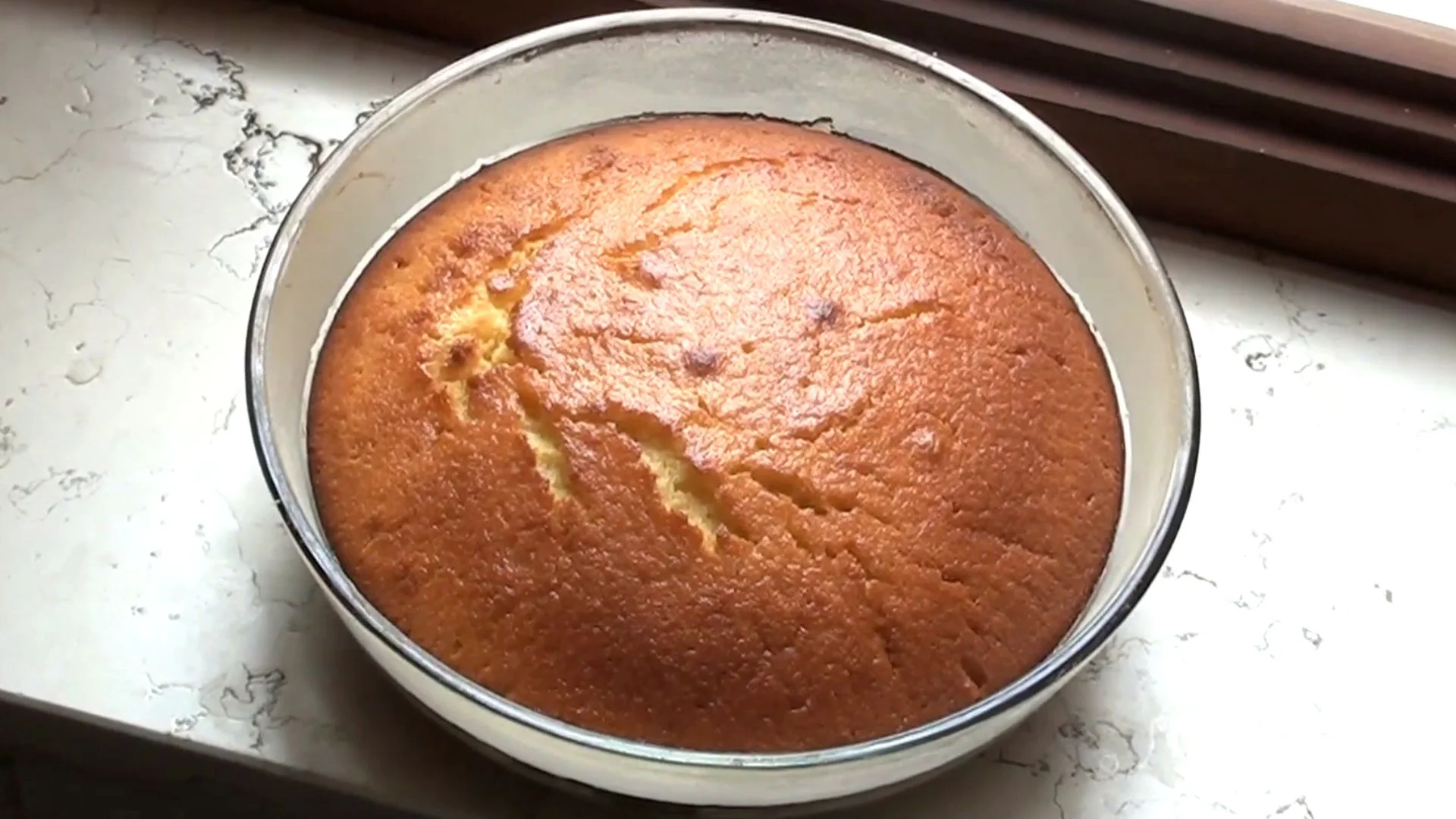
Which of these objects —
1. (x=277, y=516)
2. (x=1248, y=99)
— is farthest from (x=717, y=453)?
(x=1248, y=99)

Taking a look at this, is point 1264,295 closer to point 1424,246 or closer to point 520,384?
point 1424,246

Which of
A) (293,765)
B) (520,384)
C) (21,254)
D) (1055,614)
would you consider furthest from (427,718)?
(21,254)

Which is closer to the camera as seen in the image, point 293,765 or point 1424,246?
point 293,765

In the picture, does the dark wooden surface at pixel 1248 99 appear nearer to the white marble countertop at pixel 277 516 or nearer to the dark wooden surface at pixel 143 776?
the white marble countertop at pixel 277 516

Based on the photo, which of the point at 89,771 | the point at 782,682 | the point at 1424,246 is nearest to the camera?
the point at 782,682

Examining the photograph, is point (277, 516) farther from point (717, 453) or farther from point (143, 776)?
point (717, 453)

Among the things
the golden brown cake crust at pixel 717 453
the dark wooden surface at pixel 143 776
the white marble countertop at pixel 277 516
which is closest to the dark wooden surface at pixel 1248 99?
the white marble countertop at pixel 277 516
